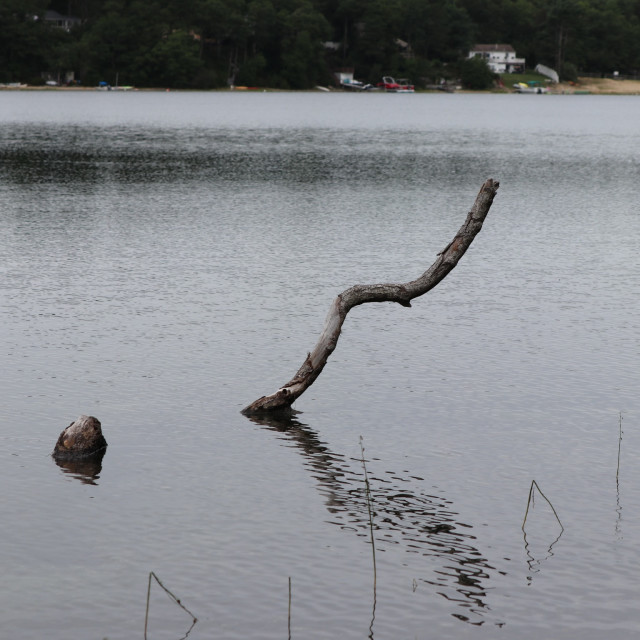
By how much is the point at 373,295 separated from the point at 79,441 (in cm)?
652

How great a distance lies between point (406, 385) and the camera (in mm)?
25844

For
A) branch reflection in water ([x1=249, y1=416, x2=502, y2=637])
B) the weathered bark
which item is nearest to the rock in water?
branch reflection in water ([x1=249, y1=416, x2=502, y2=637])

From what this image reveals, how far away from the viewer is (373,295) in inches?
899

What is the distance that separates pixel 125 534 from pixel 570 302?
21275 millimetres

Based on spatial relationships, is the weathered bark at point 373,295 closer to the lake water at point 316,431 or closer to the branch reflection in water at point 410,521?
the lake water at point 316,431

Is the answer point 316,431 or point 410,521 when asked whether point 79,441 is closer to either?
point 316,431

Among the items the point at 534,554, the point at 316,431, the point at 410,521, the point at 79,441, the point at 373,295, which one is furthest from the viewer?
the point at 373,295

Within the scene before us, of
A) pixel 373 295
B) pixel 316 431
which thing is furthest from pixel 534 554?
pixel 373 295

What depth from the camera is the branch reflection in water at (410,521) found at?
1570 cm

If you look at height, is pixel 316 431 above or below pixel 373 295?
below

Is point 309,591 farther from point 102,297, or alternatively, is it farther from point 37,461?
point 102,297

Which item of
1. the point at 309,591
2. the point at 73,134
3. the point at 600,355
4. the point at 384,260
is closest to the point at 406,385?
the point at 600,355

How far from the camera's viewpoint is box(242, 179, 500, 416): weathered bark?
874 inches

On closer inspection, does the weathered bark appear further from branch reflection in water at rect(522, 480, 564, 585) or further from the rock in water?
branch reflection in water at rect(522, 480, 564, 585)
